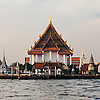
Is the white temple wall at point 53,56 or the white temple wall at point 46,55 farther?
the white temple wall at point 53,56

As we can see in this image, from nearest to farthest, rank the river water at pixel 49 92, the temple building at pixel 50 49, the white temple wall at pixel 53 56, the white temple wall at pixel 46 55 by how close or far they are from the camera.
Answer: the river water at pixel 49 92
the temple building at pixel 50 49
the white temple wall at pixel 46 55
the white temple wall at pixel 53 56

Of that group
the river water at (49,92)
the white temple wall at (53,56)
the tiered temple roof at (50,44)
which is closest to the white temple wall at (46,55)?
the white temple wall at (53,56)

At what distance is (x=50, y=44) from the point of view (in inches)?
5630

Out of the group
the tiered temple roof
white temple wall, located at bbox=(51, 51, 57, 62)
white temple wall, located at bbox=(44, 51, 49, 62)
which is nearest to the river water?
the tiered temple roof

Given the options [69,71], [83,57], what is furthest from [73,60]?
[69,71]

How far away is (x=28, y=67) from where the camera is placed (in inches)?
5330

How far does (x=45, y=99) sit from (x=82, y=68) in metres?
109

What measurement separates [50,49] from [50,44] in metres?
1.93

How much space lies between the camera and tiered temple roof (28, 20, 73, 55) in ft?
466

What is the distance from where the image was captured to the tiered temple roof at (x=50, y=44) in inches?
5591

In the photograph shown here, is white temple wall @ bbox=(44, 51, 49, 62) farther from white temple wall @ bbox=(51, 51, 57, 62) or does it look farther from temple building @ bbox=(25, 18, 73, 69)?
white temple wall @ bbox=(51, 51, 57, 62)

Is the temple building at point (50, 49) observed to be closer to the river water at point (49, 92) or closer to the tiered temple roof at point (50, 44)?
the tiered temple roof at point (50, 44)

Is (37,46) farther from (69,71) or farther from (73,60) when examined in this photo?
(73,60)

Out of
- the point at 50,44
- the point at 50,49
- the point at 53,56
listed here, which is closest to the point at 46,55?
the point at 53,56
